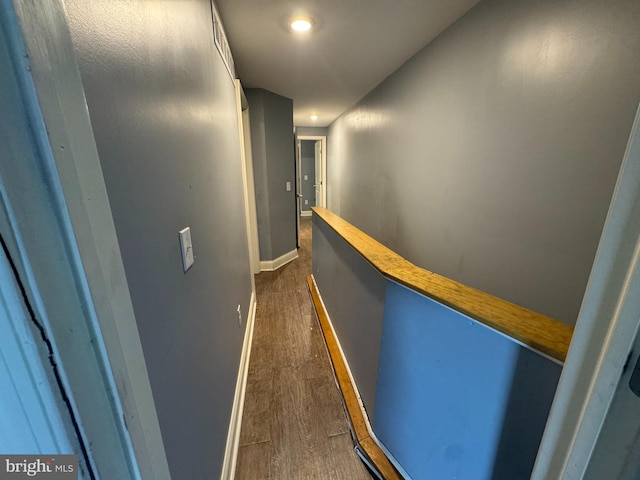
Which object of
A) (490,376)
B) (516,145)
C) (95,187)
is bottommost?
(490,376)

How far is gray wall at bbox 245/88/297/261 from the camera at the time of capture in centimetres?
317

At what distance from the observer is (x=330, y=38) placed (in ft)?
6.46

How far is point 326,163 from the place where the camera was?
600cm

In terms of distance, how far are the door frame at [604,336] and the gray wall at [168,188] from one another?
0.82 metres

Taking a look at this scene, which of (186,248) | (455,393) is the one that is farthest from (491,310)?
(186,248)

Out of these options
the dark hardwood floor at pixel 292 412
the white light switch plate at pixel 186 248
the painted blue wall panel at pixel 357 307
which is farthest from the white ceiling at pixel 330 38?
the dark hardwood floor at pixel 292 412

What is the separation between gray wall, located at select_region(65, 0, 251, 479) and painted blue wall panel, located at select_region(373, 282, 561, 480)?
73 centimetres

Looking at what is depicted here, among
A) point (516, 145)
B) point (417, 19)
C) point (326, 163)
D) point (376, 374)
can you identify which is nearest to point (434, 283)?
point (376, 374)

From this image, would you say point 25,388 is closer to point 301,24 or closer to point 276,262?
point 301,24

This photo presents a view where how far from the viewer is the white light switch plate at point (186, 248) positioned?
74 cm

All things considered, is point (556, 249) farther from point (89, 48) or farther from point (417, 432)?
point (89, 48)

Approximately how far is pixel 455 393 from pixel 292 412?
1018mm

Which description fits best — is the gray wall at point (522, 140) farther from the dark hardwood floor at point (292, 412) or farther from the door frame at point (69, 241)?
the door frame at point (69, 241)

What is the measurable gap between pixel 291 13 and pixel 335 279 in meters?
1.83
